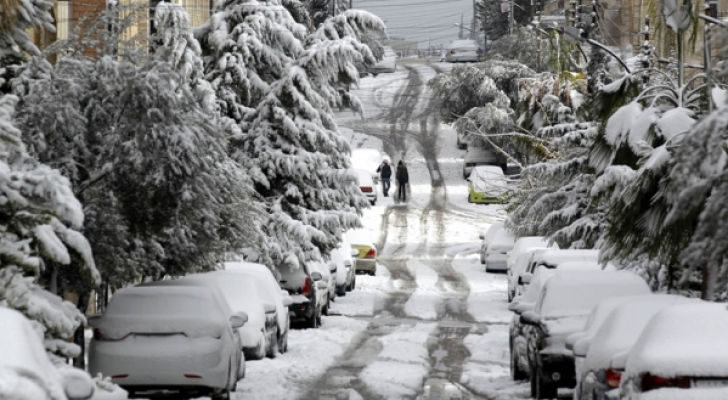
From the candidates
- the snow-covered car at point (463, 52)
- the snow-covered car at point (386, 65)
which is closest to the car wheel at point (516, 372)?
the snow-covered car at point (463, 52)

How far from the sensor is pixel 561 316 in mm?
15102

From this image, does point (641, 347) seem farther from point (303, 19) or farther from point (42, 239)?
point (303, 19)

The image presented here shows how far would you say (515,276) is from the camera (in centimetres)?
→ 2702

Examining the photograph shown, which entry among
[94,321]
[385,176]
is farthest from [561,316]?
[385,176]

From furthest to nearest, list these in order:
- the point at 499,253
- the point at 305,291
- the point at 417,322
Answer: the point at 499,253
the point at 417,322
the point at 305,291

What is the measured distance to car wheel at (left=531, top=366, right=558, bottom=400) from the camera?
47.5ft

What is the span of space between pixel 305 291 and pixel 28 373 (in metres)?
17.1

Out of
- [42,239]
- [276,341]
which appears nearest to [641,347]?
[42,239]

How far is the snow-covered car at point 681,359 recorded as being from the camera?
8.84 metres

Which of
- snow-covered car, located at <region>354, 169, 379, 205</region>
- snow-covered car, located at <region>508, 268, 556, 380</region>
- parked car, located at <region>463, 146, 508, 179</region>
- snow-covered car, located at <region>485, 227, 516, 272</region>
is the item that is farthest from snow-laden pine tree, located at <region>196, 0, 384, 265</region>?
parked car, located at <region>463, 146, 508, 179</region>

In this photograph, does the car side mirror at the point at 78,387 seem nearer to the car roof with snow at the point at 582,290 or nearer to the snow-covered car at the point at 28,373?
the snow-covered car at the point at 28,373

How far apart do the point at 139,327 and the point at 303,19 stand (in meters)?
19.7

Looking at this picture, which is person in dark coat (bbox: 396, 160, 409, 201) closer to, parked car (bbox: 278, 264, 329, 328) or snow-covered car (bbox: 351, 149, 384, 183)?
snow-covered car (bbox: 351, 149, 384, 183)

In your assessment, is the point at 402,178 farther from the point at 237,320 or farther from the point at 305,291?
the point at 237,320
